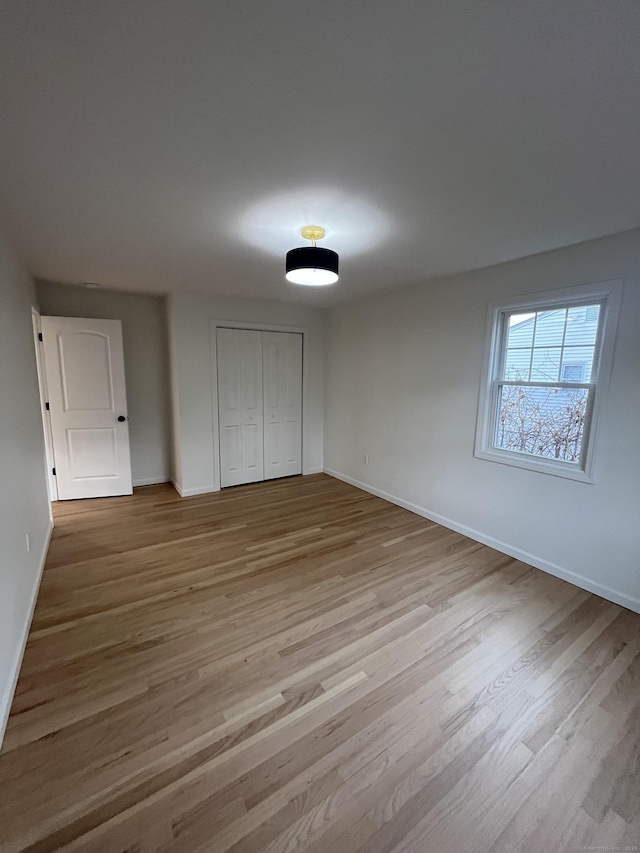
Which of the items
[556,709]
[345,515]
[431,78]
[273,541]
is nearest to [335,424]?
[345,515]

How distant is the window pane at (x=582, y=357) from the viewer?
2436 mm

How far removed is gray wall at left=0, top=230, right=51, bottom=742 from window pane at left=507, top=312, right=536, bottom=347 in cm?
350

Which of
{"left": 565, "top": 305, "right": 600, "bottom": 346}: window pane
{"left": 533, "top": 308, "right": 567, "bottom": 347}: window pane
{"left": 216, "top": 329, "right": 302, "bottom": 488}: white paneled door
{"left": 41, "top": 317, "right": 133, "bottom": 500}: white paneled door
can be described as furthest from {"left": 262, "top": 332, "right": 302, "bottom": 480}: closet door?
{"left": 565, "top": 305, "right": 600, "bottom": 346}: window pane

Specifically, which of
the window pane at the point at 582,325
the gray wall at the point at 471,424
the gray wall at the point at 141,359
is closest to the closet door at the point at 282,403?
the gray wall at the point at 471,424

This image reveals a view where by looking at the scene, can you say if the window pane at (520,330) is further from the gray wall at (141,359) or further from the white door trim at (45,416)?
the white door trim at (45,416)

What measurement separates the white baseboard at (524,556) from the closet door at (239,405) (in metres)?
1.77

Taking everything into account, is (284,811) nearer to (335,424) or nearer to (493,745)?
(493,745)

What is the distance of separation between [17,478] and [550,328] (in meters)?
3.76

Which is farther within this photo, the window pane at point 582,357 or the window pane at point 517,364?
the window pane at point 517,364

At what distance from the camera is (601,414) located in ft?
7.68

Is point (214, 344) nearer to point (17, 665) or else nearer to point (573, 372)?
point (17, 665)

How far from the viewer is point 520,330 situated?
2.85 m

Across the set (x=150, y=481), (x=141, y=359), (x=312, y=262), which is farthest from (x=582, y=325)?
(x=150, y=481)

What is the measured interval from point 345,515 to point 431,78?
3340 millimetres
